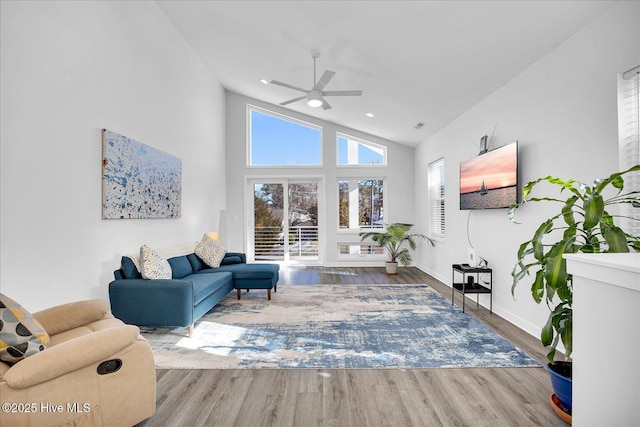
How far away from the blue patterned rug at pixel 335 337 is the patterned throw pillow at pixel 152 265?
58cm

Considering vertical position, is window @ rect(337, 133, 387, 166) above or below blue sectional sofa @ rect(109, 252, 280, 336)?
above

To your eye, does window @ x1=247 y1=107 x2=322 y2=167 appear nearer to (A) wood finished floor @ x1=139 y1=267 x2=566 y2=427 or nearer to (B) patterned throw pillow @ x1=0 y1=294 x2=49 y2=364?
(A) wood finished floor @ x1=139 y1=267 x2=566 y2=427

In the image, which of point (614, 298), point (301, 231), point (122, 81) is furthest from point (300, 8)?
point (301, 231)

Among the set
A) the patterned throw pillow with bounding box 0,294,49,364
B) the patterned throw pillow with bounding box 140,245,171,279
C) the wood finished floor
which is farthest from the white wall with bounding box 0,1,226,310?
the wood finished floor

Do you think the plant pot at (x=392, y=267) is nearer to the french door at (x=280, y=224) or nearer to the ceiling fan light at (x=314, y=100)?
the french door at (x=280, y=224)

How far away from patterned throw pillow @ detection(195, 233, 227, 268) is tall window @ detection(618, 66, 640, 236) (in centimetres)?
436

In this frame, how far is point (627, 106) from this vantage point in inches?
86.4

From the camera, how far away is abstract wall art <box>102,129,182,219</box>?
3092 millimetres

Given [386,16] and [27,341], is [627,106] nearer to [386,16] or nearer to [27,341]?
[386,16]

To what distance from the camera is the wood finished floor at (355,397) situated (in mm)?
1853

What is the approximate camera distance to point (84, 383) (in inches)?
60.6

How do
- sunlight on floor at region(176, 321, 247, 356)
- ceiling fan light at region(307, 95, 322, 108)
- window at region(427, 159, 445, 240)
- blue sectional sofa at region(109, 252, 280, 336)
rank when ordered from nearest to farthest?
sunlight on floor at region(176, 321, 247, 356) < blue sectional sofa at region(109, 252, 280, 336) < ceiling fan light at region(307, 95, 322, 108) < window at region(427, 159, 445, 240)

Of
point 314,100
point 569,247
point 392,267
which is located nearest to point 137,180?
point 314,100

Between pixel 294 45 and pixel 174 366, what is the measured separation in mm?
3779
